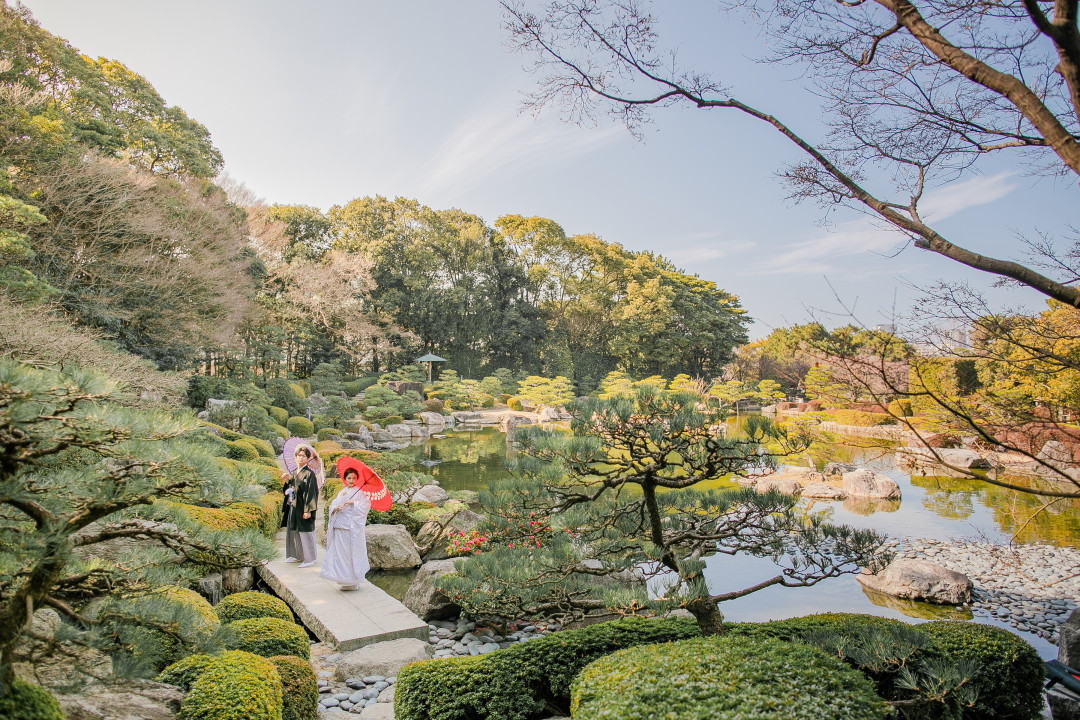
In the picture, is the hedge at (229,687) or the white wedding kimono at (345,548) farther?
the white wedding kimono at (345,548)

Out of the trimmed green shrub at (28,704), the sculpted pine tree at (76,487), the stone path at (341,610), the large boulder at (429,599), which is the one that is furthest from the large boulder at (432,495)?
the trimmed green shrub at (28,704)

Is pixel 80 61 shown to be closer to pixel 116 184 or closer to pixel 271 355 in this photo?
pixel 116 184

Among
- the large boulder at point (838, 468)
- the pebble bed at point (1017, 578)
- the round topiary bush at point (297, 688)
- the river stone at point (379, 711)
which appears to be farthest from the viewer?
the large boulder at point (838, 468)

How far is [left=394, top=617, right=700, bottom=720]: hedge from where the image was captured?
2.75 metres

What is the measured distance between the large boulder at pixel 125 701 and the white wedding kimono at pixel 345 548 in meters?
3.20

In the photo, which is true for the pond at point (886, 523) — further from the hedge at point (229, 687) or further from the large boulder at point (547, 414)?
the large boulder at point (547, 414)

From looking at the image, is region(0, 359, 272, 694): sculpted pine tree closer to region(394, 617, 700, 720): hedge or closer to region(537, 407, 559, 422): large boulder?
region(394, 617, 700, 720): hedge

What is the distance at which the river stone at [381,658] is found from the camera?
3.93m

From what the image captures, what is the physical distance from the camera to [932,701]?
2518 mm

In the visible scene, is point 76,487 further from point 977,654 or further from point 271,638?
point 977,654

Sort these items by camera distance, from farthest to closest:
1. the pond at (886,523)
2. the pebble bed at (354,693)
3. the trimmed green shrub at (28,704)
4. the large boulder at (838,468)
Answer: the large boulder at (838,468)
the pond at (886,523)
the pebble bed at (354,693)
the trimmed green shrub at (28,704)

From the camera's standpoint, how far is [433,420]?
19203 mm

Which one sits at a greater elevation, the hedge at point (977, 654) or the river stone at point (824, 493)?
the hedge at point (977, 654)

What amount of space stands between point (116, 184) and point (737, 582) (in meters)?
11.9
